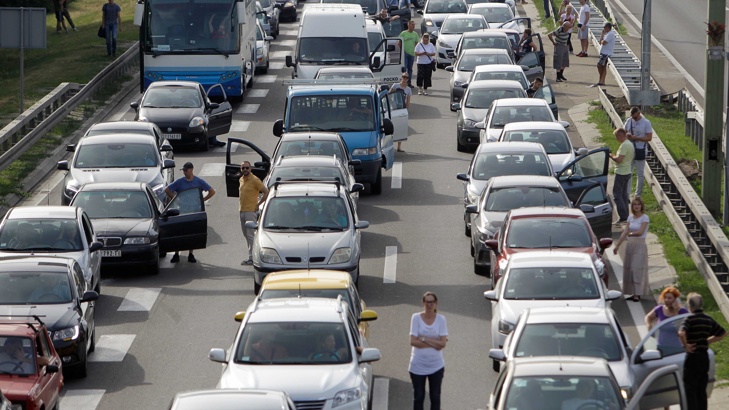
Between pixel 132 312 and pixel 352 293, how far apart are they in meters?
4.95

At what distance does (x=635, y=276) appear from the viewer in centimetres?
2252

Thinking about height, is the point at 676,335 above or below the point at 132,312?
above

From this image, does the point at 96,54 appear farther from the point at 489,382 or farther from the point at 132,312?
the point at 489,382

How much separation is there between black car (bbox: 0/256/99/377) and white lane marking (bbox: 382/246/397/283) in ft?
18.6

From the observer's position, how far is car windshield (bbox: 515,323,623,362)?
54.3 ft

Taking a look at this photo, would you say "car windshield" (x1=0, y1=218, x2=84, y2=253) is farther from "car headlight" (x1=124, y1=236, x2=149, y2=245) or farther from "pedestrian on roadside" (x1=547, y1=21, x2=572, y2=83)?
"pedestrian on roadside" (x1=547, y1=21, x2=572, y2=83)

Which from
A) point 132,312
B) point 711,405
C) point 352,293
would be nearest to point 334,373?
point 352,293

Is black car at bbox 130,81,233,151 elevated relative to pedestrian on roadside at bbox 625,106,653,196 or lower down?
lower down

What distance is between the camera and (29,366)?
54.9ft

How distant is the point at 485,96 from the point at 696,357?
→ 1971cm

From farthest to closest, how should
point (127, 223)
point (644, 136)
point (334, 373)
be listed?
point (644, 136)
point (127, 223)
point (334, 373)

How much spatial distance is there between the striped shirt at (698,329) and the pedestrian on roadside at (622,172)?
10941mm

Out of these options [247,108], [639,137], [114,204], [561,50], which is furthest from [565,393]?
[561,50]

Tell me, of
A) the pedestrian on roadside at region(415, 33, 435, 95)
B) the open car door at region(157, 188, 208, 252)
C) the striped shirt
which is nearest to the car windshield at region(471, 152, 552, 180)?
the open car door at region(157, 188, 208, 252)
